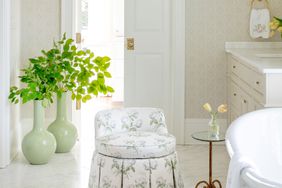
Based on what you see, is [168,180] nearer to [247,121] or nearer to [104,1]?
[247,121]

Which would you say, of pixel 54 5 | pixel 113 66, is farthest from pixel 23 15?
pixel 113 66

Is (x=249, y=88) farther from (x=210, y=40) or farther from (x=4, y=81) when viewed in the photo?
(x=4, y=81)

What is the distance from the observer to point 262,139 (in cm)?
337

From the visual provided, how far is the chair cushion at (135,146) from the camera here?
379 centimetres

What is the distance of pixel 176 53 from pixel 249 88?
4.98 ft

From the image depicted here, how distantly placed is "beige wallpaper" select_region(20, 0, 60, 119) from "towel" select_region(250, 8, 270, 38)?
1.95 metres

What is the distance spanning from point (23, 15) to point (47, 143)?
4.94ft

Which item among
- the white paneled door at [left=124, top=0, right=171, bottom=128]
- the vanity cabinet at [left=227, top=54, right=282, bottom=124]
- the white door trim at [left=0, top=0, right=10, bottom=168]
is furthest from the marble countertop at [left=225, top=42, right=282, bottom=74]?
the white door trim at [left=0, top=0, right=10, bottom=168]

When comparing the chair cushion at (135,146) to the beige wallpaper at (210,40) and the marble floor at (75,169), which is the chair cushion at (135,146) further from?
the beige wallpaper at (210,40)

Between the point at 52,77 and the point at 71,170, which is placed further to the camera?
the point at 52,77

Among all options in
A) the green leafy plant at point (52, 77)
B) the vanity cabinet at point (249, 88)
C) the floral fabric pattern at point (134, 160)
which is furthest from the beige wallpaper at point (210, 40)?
the floral fabric pattern at point (134, 160)

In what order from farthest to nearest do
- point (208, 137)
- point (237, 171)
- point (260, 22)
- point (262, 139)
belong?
point (260, 22) < point (208, 137) < point (262, 139) < point (237, 171)

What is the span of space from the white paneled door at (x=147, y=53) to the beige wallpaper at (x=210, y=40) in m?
0.22

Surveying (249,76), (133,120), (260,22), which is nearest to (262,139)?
(133,120)
